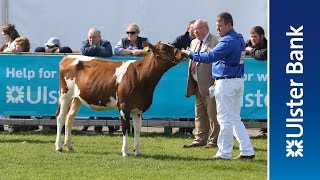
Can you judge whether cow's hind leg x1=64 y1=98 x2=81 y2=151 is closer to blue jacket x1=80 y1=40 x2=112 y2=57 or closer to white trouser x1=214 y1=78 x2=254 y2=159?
white trouser x1=214 y1=78 x2=254 y2=159

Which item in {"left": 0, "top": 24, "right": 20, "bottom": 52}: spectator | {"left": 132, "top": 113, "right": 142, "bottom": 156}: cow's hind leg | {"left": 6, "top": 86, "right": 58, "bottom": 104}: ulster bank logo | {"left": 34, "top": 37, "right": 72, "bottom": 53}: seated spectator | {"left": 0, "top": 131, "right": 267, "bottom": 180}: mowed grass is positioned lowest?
{"left": 0, "top": 131, "right": 267, "bottom": 180}: mowed grass

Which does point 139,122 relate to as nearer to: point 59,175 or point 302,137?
point 59,175

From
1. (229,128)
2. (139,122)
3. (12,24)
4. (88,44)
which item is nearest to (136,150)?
(139,122)

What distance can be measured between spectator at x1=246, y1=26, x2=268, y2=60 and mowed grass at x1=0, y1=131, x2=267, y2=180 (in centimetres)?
155

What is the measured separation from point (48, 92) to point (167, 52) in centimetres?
440

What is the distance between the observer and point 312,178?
288 inches

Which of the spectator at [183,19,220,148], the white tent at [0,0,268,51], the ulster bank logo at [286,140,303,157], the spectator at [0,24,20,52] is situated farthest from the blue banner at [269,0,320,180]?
the white tent at [0,0,268,51]

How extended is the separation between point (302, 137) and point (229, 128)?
5.65 metres

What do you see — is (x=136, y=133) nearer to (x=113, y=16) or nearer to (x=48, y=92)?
(x=48, y=92)

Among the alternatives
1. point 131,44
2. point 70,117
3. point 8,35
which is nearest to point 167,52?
point 70,117

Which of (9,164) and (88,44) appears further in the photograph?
(88,44)

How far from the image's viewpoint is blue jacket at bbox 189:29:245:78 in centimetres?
1246

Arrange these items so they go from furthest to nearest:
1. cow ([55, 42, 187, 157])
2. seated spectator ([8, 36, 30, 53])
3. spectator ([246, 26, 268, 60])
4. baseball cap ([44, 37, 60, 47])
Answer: baseball cap ([44, 37, 60, 47]) → seated spectator ([8, 36, 30, 53]) → spectator ([246, 26, 268, 60]) → cow ([55, 42, 187, 157])

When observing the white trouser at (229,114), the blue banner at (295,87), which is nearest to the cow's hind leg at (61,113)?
the white trouser at (229,114)
